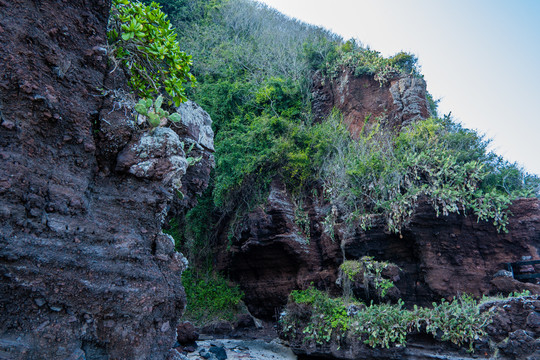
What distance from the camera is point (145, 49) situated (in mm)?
3469

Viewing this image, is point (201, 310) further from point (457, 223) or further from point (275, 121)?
point (457, 223)

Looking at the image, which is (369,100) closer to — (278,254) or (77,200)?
(278,254)

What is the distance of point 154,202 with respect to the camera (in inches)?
126

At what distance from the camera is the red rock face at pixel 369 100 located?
1166cm

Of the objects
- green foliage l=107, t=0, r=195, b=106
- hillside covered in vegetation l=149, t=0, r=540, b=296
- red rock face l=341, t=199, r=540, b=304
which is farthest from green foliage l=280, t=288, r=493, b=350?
green foliage l=107, t=0, r=195, b=106

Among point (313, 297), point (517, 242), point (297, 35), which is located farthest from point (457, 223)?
point (297, 35)

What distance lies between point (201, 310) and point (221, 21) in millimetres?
16032

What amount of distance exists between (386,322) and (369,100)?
8.89 m

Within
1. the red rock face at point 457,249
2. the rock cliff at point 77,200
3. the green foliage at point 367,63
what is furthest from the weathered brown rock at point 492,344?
the green foliage at point 367,63

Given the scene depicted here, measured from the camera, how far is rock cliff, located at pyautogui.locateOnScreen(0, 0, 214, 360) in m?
2.27

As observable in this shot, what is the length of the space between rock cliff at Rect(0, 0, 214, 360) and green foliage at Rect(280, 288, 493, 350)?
5.43 meters

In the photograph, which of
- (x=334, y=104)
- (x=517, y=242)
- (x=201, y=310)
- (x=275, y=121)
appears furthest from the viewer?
(x=334, y=104)

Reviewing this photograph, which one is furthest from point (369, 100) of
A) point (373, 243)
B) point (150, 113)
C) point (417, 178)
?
point (150, 113)

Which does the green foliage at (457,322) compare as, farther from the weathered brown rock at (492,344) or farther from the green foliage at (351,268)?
the green foliage at (351,268)
